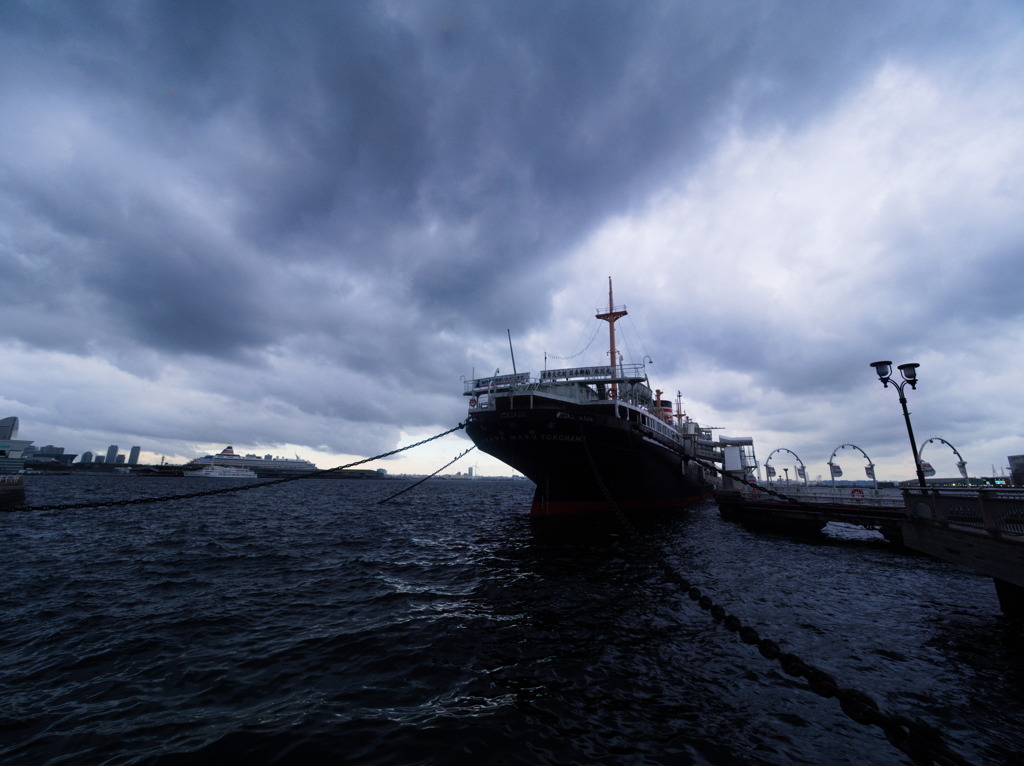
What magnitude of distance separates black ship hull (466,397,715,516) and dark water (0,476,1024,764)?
29.0ft

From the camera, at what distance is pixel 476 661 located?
24.2ft

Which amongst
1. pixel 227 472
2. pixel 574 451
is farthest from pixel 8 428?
pixel 574 451

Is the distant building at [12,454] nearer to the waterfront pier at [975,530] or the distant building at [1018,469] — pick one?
the waterfront pier at [975,530]

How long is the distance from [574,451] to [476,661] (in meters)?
17.1

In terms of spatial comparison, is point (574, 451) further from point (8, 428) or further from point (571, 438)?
point (8, 428)

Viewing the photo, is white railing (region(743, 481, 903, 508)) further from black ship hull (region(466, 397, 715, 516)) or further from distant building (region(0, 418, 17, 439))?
distant building (region(0, 418, 17, 439))

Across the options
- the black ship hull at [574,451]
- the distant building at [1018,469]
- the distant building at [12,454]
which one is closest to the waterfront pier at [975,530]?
the black ship hull at [574,451]

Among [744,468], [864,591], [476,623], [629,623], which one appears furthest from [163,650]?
[744,468]

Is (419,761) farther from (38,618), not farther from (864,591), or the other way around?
(864,591)

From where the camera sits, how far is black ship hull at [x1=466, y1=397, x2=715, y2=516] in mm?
23078

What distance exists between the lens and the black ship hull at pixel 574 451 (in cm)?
2308

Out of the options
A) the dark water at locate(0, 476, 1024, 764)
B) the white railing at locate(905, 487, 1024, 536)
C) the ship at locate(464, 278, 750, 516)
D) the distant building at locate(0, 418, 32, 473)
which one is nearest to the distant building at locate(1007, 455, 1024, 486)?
the ship at locate(464, 278, 750, 516)

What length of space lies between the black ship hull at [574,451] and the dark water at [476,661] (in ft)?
29.0

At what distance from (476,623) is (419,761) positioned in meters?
4.54
